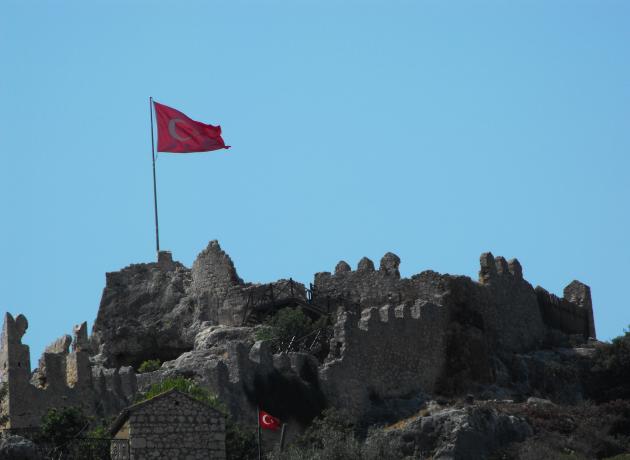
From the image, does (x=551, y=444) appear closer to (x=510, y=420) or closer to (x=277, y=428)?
(x=510, y=420)

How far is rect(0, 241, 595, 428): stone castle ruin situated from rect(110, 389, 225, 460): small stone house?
9.88 meters

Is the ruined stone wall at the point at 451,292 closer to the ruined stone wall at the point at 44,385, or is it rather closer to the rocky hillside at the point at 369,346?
the rocky hillside at the point at 369,346

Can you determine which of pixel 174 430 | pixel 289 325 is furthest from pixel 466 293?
pixel 174 430

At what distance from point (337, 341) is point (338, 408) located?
112 inches

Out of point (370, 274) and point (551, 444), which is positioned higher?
point (370, 274)

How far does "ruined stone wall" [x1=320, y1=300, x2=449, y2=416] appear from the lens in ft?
220

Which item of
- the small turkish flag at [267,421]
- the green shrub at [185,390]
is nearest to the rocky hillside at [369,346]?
the green shrub at [185,390]

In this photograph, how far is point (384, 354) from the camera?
69.1 metres

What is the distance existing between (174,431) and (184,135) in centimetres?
2545

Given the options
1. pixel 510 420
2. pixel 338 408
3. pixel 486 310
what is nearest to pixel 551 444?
pixel 510 420

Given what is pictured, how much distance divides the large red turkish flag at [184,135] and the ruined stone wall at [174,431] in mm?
24426

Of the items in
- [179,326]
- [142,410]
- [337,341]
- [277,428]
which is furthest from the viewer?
[179,326]

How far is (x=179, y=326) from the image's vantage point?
240 ft

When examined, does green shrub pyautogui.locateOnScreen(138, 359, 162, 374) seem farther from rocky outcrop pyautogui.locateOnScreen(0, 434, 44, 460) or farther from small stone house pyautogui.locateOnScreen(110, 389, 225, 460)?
rocky outcrop pyautogui.locateOnScreen(0, 434, 44, 460)
